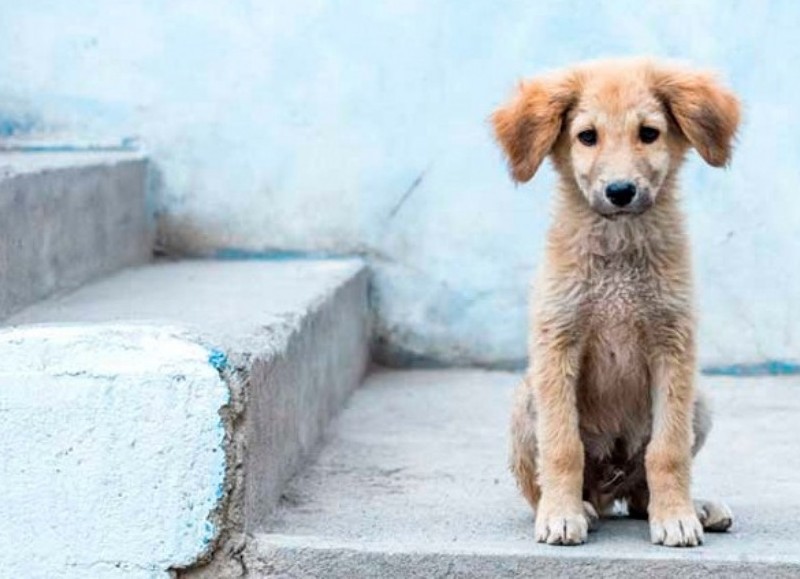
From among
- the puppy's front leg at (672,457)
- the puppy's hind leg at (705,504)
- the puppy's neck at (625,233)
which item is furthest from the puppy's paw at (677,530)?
the puppy's neck at (625,233)

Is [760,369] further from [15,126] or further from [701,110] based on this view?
[15,126]

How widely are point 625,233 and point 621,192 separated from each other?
0.22 meters

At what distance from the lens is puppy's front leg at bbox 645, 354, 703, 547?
3912 millimetres

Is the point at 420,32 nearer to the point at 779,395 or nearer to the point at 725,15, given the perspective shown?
the point at 725,15

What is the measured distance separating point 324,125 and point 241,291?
1235 millimetres

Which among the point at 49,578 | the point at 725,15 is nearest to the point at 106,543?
the point at 49,578

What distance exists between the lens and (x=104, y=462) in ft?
12.7

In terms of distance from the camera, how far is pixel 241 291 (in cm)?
534

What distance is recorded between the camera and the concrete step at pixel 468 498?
12.6 ft

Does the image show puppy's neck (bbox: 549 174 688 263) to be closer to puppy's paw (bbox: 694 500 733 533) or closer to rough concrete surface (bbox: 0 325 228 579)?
puppy's paw (bbox: 694 500 733 533)

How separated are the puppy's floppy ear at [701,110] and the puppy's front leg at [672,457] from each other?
18.8 inches

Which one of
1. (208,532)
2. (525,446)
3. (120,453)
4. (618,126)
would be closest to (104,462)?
(120,453)

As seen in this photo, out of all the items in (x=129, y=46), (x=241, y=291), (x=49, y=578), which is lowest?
(x=49, y=578)

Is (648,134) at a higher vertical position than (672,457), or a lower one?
higher
